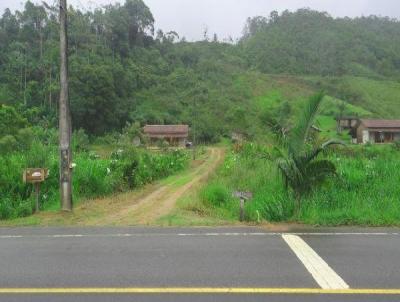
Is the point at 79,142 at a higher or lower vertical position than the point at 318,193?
lower

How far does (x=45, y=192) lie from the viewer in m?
13.9

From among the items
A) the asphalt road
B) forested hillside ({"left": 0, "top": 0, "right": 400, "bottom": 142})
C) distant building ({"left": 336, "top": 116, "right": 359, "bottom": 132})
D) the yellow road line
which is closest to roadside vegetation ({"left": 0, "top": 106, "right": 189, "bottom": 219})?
the asphalt road

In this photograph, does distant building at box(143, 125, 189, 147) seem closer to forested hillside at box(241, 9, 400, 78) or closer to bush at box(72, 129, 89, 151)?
bush at box(72, 129, 89, 151)

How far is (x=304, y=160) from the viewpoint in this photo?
11.1m

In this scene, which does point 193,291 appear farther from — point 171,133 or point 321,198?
point 171,133

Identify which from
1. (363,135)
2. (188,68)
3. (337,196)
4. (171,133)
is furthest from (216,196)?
(188,68)

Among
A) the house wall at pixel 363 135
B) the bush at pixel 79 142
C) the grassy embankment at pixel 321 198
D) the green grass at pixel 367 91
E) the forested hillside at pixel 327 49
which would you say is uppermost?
the forested hillside at pixel 327 49

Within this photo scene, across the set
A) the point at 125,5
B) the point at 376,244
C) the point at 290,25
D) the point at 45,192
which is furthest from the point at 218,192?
the point at 290,25

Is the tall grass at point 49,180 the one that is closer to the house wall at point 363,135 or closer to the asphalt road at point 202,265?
the asphalt road at point 202,265

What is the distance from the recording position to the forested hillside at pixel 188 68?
74125mm

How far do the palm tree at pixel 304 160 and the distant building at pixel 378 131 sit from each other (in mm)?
63931

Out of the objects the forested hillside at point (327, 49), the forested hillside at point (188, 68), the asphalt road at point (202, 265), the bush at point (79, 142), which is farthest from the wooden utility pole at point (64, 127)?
the forested hillside at point (327, 49)

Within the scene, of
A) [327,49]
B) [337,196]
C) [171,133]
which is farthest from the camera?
[327,49]

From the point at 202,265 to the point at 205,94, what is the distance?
89.9 meters
